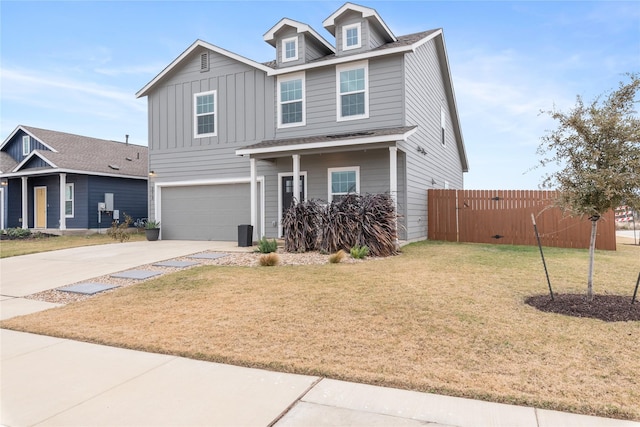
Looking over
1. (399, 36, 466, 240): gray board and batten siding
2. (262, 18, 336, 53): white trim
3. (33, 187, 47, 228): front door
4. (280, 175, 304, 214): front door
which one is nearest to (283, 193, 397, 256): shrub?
(399, 36, 466, 240): gray board and batten siding

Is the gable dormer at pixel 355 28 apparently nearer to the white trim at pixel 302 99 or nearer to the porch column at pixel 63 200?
the white trim at pixel 302 99

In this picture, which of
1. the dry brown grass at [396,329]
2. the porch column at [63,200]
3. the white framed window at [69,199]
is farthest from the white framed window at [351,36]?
the white framed window at [69,199]

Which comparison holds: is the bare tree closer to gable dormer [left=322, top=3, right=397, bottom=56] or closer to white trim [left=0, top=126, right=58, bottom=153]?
gable dormer [left=322, top=3, right=397, bottom=56]

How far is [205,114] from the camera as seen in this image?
49.8 ft

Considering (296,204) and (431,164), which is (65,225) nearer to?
(296,204)

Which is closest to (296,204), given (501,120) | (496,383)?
(496,383)

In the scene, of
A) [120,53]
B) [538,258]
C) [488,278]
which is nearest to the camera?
A: [488,278]

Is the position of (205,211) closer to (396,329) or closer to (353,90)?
(353,90)

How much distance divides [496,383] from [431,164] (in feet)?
42.8

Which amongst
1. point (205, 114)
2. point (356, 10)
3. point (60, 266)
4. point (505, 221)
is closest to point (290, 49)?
point (356, 10)

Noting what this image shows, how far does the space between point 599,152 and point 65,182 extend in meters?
22.2

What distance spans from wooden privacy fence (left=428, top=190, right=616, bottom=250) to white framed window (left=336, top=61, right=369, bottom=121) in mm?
4134

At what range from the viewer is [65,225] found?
1994 cm

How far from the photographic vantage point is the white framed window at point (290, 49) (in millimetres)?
13750
